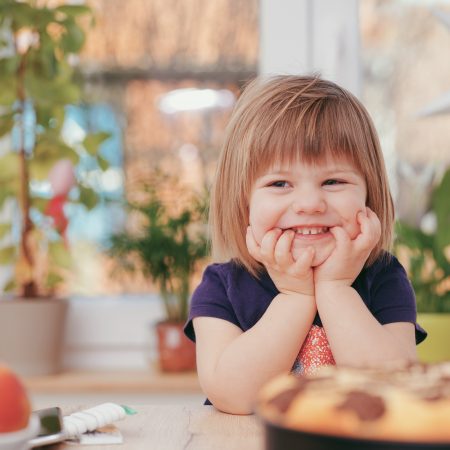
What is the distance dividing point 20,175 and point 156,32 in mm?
624

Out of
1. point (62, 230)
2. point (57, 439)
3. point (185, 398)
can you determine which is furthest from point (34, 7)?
point (57, 439)

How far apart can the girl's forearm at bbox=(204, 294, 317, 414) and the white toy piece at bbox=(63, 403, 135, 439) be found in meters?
0.19

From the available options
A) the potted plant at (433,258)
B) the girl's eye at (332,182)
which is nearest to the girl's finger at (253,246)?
the girl's eye at (332,182)

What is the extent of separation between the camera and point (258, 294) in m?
1.07

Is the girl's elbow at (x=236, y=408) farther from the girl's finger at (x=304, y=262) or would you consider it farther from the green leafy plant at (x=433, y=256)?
the green leafy plant at (x=433, y=256)

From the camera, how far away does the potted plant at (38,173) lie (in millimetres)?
1859

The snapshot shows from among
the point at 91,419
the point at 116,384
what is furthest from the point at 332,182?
the point at 116,384

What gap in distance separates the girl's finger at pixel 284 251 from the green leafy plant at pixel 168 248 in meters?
0.92

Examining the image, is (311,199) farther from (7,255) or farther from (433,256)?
(7,255)

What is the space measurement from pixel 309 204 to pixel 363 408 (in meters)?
0.57

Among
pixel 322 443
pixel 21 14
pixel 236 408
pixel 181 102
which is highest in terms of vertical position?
pixel 21 14

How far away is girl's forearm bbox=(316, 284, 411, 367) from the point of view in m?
0.89

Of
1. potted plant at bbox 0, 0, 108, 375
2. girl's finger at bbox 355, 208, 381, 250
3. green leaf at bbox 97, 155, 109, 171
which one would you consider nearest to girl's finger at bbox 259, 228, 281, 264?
girl's finger at bbox 355, 208, 381, 250

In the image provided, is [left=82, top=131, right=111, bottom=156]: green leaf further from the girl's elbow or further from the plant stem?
the girl's elbow
